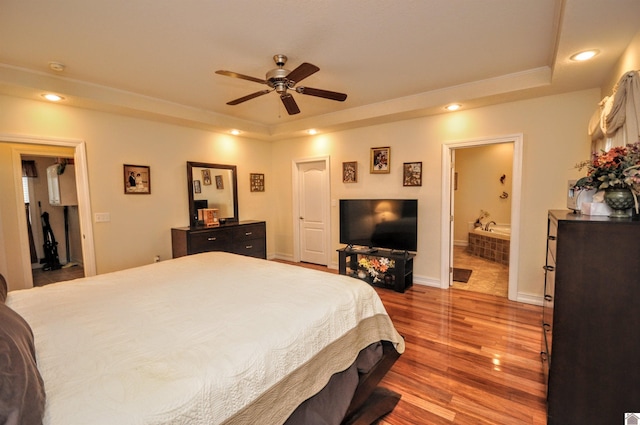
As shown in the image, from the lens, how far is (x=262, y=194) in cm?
547

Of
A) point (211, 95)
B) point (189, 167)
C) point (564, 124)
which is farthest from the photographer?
point (189, 167)

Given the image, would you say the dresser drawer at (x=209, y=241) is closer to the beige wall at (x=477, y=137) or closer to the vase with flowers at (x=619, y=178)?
the beige wall at (x=477, y=137)

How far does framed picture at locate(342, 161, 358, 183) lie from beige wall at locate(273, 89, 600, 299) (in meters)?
0.08

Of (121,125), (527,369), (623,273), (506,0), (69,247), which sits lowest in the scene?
(527,369)

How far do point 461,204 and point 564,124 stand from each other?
12.8 feet

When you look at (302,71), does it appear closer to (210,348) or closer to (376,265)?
(210,348)

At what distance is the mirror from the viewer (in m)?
4.34

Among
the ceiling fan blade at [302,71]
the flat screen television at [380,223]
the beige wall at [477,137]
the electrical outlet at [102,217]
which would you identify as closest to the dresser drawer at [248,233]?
the beige wall at [477,137]

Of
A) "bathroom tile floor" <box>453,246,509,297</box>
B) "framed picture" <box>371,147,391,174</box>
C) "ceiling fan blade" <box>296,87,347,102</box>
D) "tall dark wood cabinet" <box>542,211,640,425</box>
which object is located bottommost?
"bathroom tile floor" <box>453,246,509,297</box>

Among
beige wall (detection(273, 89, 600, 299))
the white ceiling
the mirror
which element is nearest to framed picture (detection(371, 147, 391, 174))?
beige wall (detection(273, 89, 600, 299))

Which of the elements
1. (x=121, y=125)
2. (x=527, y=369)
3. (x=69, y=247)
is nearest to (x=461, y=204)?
(x=527, y=369)

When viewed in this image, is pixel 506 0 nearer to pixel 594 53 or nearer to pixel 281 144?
pixel 594 53

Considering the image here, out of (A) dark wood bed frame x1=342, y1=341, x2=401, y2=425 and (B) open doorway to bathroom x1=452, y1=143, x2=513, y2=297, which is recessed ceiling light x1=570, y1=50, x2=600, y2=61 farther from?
(B) open doorway to bathroom x1=452, y1=143, x2=513, y2=297

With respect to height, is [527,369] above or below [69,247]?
below
